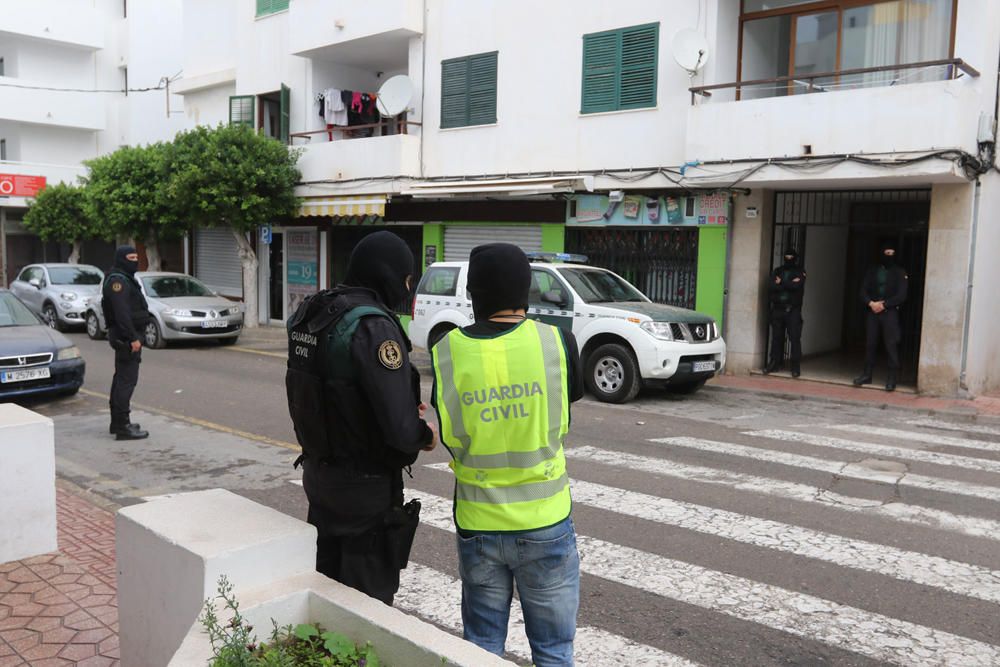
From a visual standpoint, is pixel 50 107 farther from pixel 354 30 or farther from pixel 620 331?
pixel 620 331

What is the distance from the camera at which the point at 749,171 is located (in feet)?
43.2

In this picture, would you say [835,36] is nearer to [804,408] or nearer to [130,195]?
[804,408]

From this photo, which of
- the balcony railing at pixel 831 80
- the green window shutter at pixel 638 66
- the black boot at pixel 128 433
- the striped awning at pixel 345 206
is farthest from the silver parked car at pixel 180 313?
the balcony railing at pixel 831 80

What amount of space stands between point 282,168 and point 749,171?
36.6 ft

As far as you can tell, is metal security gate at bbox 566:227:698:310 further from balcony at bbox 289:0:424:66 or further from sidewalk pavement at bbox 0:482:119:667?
sidewalk pavement at bbox 0:482:119:667

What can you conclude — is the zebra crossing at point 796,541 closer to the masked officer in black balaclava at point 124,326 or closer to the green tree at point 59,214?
the masked officer in black balaclava at point 124,326

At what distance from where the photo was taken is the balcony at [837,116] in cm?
1151

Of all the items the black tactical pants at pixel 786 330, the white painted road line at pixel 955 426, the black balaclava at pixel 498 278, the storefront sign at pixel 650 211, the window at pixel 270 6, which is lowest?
the white painted road line at pixel 955 426

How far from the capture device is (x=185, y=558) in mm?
2879

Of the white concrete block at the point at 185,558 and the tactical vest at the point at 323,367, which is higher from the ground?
the tactical vest at the point at 323,367

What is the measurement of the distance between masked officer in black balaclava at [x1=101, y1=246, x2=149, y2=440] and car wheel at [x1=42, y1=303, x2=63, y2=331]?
42.2ft

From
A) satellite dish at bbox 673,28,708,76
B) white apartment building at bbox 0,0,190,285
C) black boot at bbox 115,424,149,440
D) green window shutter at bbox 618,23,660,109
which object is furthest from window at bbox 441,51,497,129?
white apartment building at bbox 0,0,190,285

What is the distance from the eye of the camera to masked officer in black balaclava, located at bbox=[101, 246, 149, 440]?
8617mm

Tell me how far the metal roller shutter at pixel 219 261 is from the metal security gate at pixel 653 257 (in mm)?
11580
